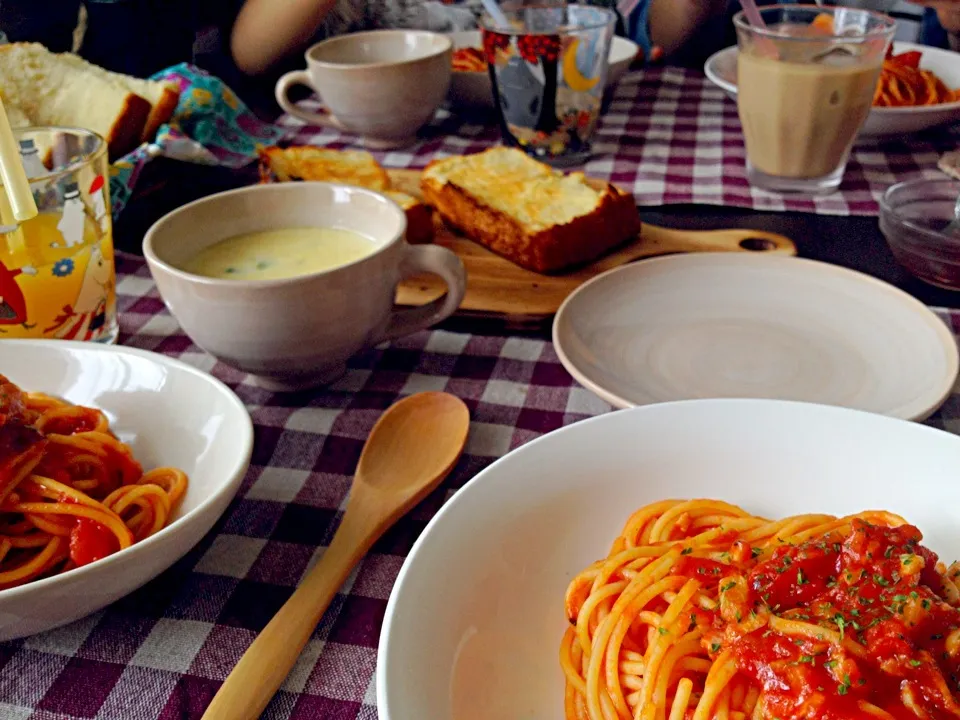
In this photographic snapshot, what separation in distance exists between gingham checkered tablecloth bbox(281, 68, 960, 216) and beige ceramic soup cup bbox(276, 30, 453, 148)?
0.24 feet

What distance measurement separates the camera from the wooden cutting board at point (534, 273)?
141 centimetres

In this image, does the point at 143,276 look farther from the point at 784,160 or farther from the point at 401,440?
the point at 784,160

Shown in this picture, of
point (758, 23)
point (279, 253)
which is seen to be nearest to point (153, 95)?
point (279, 253)

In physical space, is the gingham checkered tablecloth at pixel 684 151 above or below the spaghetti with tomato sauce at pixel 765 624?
below

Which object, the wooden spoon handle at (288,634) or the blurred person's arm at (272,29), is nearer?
the wooden spoon handle at (288,634)

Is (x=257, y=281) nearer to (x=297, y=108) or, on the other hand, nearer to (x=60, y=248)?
(x=60, y=248)

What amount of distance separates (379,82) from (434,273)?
1030 millimetres

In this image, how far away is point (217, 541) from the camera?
930mm

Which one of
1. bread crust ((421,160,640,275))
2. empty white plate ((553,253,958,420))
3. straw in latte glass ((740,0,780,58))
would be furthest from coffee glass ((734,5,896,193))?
empty white plate ((553,253,958,420))

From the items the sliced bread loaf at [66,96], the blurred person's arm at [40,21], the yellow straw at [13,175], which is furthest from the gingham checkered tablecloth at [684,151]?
the yellow straw at [13,175]

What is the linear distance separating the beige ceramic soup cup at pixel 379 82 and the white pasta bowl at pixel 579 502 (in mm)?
1451

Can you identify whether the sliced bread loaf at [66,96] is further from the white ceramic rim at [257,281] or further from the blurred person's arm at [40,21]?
the white ceramic rim at [257,281]

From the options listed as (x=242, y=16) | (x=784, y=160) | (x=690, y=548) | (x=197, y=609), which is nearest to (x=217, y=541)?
(x=197, y=609)

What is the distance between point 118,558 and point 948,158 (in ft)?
5.99
